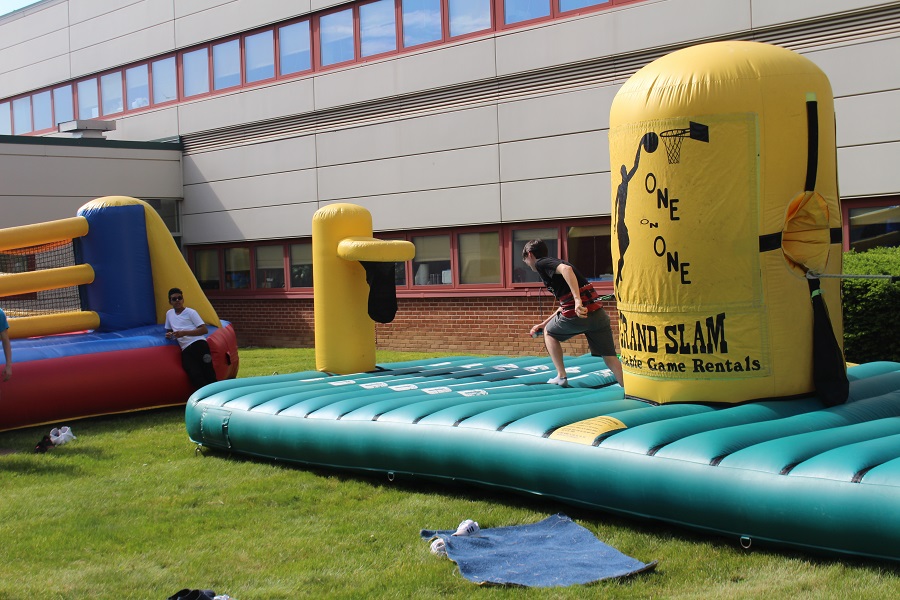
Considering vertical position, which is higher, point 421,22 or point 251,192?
point 421,22

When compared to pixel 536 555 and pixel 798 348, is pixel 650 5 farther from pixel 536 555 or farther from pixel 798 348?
pixel 536 555

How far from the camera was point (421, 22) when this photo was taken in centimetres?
1579

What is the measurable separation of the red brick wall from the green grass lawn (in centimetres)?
741

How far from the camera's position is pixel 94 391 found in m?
10.0

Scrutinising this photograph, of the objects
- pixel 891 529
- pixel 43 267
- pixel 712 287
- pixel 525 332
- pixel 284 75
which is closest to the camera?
pixel 891 529

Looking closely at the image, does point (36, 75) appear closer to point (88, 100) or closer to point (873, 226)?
point (88, 100)

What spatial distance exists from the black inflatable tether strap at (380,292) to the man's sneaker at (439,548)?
457cm

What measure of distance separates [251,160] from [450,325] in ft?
18.5

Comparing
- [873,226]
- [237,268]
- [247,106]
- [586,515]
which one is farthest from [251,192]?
[586,515]

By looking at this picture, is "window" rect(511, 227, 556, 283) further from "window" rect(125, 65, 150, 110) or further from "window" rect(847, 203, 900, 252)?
"window" rect(125, 65, 150, 110)

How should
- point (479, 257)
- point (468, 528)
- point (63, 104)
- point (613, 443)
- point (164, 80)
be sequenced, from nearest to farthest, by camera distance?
point (468, 528) → point (613, 443) → point (479, 257) → point (164, 80) → point (63, 104)

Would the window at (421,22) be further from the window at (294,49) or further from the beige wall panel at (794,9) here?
the beige wall panel at (794,9)

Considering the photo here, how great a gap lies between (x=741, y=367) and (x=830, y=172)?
1445 mm

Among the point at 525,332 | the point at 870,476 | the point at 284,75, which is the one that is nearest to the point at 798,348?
the point at 870,476
